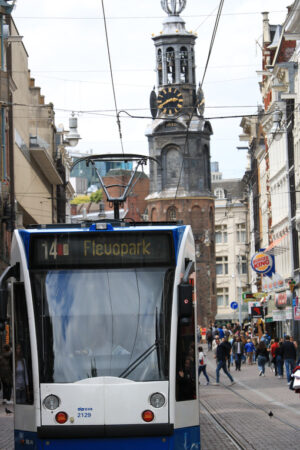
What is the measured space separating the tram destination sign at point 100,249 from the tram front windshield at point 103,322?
0.09 metres

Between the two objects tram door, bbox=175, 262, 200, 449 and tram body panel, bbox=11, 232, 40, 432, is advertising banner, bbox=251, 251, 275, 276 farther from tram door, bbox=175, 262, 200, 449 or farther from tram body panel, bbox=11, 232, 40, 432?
tram body panel, bbox=11, 232, 40, 432

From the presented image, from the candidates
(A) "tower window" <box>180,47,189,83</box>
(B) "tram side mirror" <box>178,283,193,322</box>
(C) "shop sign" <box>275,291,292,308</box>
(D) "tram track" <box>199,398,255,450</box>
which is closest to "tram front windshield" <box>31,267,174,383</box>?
(B) "tram side mirror" <box>178,283,193,322</box>

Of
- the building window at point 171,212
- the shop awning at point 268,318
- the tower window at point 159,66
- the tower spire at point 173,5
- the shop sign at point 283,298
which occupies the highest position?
the tower spire at point 173,5

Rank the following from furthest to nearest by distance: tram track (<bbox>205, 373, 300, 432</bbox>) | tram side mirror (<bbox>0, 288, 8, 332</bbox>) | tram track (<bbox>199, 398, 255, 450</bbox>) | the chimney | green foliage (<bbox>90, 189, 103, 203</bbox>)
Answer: green foliage (<bbox>90, 189, 103, 203</bbox>), the chimney, tram track (<bbox>205, 373, 300, 432</bbox>), tram track (<bbox>199, 398, 255, 450</bbox>), tram side mirror (<bbox>0, 288, 8, 332</bbox>)

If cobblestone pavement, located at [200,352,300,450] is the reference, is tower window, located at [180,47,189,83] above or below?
above

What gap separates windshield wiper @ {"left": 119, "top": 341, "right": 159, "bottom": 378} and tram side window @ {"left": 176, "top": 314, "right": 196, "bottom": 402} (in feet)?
0.92

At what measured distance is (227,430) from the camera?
20.1 metres

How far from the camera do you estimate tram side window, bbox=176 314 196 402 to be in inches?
507

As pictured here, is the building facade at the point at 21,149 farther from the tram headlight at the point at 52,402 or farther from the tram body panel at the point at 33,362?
the tram headlight at the point at 52,402

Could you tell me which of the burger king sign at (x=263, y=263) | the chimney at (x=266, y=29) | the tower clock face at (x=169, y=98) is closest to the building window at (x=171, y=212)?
the tower clock face at (x=169, y=98)

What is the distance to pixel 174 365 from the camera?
12828mm

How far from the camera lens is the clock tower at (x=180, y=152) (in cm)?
11562

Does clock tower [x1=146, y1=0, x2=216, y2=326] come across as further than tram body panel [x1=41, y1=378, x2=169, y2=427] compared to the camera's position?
Yes

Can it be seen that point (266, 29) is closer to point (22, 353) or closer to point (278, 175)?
point (278, 175)
